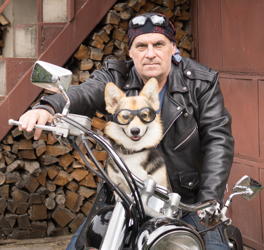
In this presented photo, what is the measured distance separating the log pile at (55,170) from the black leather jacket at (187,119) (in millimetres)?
2400

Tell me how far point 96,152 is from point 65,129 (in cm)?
313

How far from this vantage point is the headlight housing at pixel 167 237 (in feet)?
5.51

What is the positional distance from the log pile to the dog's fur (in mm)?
2544

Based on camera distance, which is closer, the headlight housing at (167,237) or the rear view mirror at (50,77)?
the headlight housing at (167,237)

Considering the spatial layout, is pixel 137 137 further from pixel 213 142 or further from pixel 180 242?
pixel 180 242

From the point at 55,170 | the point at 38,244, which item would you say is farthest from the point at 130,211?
the point at 38,244

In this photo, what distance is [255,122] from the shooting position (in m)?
4.54

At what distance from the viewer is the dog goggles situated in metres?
2.33

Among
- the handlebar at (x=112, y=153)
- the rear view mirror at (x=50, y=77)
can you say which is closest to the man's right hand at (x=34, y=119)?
the handlebar at (x=112, y=153)

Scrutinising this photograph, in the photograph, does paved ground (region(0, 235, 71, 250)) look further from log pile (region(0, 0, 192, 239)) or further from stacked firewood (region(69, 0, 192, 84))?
stacked firewood (region(69, 0, 192, 84))

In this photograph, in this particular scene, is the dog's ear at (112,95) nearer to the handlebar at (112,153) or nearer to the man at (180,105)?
the man at (180,105)

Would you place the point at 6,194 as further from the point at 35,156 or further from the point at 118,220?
the point at 118,220

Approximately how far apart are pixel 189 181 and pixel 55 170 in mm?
2642

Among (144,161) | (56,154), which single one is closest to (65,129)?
(144,161)
